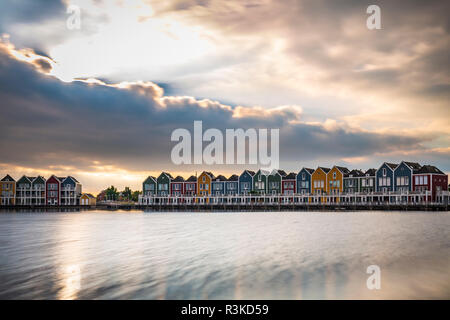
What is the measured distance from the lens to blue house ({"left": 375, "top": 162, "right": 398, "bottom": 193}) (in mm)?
89875

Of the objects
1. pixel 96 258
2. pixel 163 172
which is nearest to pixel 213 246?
pixel 96 258

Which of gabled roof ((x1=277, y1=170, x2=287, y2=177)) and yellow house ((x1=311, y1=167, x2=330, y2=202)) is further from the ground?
gabled roof ((x1=277, y1=170, x2=287, y2=177))

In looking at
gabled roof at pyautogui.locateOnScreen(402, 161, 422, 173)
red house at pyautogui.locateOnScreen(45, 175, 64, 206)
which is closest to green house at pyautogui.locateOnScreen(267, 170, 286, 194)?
gabled roof at pyautogui.locateOnScreen(402, 161, 422, 173)

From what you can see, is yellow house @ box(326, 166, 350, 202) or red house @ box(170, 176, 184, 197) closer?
yellow house @ box(326, 166, 350, 202)

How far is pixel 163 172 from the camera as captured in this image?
393ft

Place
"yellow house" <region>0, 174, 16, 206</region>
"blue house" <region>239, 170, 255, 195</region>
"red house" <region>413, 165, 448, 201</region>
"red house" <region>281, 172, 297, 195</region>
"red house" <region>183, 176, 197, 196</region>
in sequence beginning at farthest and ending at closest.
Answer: "yellow house" <region>0, 174, 16, 206</region>
"red house" <region>183, 176, 197, 196</region>
"blue house" <region>239, 170, 255, 195</region>
"red house" <region>281, 172, 297, 195</region>
"red house" <region>413, 165, 448, 201</region>

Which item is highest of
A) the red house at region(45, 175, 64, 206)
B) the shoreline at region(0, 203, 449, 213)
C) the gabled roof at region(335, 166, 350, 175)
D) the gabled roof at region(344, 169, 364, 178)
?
the gabled roof at region(335, 166, 350, 175)

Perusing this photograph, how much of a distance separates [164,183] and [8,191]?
154 feet

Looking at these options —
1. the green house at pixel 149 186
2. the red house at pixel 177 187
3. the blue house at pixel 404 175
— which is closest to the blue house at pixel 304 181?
the blue house at pixel 404 175

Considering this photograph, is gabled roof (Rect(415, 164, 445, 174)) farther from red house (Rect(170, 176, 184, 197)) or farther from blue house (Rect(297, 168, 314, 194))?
red house (Rect(170, 176, 184, 197))

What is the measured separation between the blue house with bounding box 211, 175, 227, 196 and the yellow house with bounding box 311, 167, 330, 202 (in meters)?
24.4

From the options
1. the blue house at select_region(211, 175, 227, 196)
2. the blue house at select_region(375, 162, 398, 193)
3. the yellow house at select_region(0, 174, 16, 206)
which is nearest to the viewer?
the blue house at select_region(375, 162, 398, 193)

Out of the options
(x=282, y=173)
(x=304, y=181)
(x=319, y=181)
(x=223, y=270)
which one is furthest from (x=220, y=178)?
(x=223, y=270)
